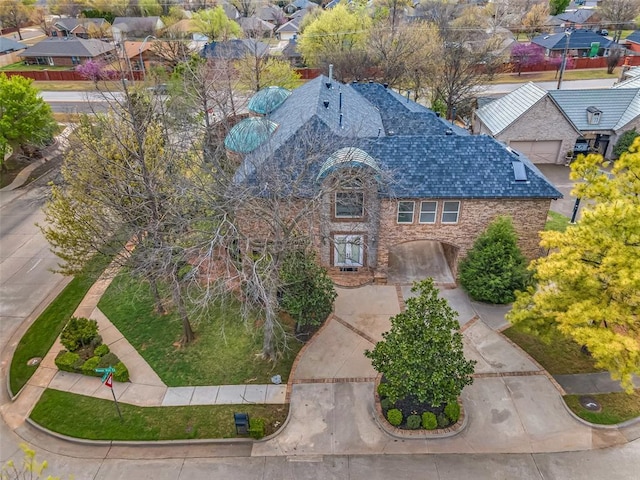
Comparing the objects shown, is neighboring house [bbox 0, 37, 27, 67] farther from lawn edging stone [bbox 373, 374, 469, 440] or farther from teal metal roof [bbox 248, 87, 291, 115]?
lawn edging stone [bbox 373, 374, 469, 440]

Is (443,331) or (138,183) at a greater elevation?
→ (138,183)

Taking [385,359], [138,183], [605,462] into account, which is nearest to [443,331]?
[385,359]

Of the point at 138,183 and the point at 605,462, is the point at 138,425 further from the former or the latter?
the point at 605,462

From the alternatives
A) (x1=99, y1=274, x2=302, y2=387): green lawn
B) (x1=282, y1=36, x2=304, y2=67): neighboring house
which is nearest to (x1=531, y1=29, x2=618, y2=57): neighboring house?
(x1=282, y1=36, x2=304, y2=67): neighboring house

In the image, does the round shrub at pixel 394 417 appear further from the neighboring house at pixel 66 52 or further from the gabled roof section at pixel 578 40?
the neighboring house at pixel 66 52

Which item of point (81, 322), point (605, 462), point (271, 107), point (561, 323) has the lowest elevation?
point (605, 462)

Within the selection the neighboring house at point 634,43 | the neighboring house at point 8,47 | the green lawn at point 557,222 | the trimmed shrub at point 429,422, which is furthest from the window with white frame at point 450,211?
the neighboring house at point 8,47
